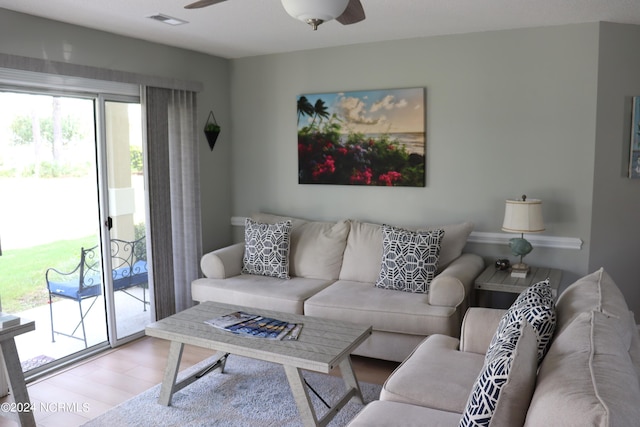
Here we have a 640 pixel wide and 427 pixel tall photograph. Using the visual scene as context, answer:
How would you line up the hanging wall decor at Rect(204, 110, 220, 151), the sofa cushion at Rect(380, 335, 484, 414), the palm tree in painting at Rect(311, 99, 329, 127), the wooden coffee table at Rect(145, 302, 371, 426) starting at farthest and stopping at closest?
the hanging wall decor at Rect(204, 110, 220, 151), the palm tree in painting at Rect(311, 99, 329, 127), the wooden coffee table at Rect(145, 302, 371, 426), the sofa cushion at Rect(380, 335, 484, 414)

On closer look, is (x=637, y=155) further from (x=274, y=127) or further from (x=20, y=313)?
(x=20, y=313)

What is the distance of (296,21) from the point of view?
12.2ft

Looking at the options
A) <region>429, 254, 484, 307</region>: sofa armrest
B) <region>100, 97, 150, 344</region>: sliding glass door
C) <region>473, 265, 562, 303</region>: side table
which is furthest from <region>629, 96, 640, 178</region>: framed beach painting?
<region>100, 97, 150, 344</region>: sliding glass door

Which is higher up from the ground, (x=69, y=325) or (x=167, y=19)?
(x=167, y=19)

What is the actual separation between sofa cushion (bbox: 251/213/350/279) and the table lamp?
133 cm

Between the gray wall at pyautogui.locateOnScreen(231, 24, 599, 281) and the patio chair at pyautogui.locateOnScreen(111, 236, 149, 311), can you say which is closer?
the gray wall at pyautogui.locateOnScreen(231, 24, 599, 281)

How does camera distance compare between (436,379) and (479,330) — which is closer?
(436,379)

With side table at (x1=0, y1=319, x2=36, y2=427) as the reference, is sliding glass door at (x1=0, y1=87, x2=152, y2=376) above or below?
above

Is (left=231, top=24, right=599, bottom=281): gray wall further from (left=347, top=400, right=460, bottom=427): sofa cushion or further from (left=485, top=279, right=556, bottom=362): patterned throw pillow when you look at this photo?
(left=347, top=400, right=460, bottom=427): sofa cushion

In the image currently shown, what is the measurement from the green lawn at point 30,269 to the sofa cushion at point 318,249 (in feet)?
5.66

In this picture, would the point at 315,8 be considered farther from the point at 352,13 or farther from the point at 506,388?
the point at 506,388

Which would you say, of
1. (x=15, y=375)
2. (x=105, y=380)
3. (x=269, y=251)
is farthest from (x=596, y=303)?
(x=105, y=380)

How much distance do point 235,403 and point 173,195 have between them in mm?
2044

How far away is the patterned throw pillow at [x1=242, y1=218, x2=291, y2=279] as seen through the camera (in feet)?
14.4
